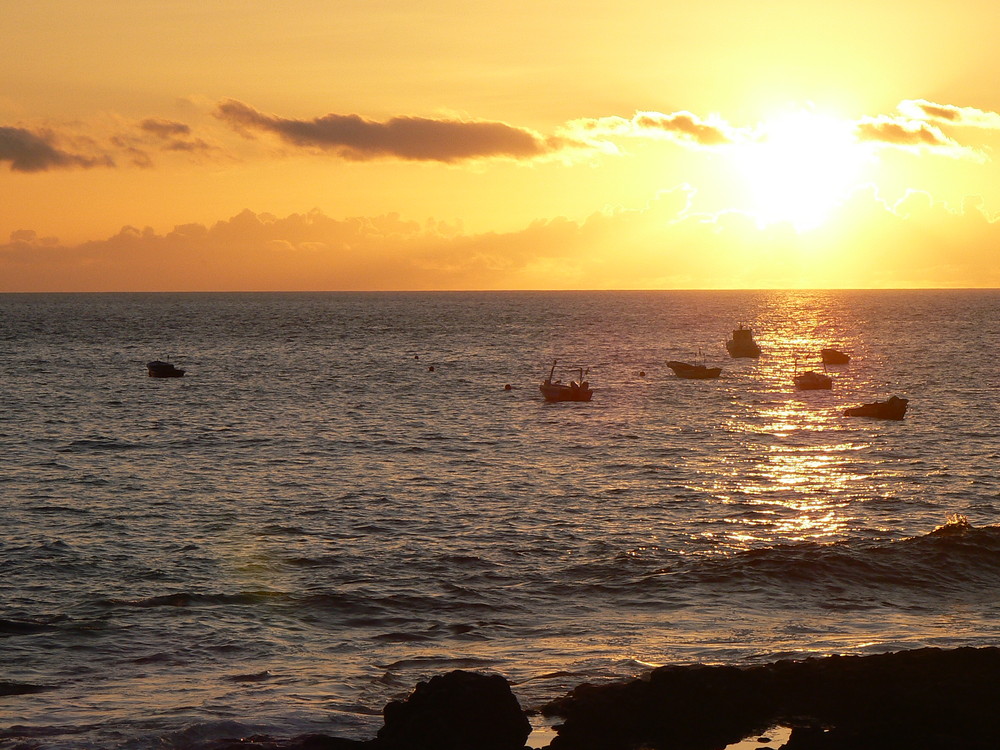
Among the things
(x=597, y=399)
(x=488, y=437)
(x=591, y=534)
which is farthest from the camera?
(x=597, y=399)

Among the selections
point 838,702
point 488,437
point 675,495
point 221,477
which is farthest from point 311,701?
point 488,437

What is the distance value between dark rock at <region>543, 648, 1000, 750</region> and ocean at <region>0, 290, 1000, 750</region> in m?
2.74

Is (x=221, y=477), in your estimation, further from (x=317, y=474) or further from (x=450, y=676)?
(x=450, y=676)

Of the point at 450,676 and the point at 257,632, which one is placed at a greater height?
the point at 450,676

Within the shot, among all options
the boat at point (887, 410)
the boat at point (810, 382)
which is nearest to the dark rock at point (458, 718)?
the boat at point (887, 410)

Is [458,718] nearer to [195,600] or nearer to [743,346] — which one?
[195,600]

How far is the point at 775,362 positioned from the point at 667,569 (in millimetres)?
114376

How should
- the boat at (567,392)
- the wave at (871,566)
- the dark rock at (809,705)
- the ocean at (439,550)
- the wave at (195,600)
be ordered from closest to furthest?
the dark rock at (809,705), the ocean at (439,550), the wave at (195,600), the wave at (871,566), the boat at (567,392)

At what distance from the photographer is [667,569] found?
38500mm

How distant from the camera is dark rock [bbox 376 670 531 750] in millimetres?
20656

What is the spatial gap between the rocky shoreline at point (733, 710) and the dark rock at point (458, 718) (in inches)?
0.8

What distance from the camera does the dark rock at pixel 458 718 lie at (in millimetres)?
20656

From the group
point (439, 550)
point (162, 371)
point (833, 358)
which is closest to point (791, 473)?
point (439, 550)

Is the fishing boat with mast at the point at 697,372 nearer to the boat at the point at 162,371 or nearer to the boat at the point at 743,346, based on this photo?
the boat at the point at 743,346
